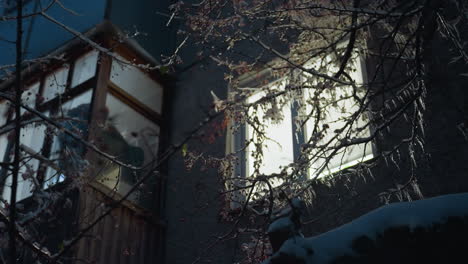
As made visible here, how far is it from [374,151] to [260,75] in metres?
2.75

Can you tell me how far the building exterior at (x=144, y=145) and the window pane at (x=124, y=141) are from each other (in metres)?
0.02

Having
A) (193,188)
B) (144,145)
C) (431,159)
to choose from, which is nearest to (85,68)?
(144,145)

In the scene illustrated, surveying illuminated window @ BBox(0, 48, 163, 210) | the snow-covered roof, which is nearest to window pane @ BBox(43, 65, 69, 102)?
illuminated window @ BBox(0, 48, 163, 210)

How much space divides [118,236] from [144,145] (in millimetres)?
1819

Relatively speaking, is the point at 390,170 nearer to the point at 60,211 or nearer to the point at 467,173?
the point at 467,173

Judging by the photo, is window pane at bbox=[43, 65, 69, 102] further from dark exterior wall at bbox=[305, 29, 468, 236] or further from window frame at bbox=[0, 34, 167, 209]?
dark exterior wall at bbox=[305, 29, 468, 236]

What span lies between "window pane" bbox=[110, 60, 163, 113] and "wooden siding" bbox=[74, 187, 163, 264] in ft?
7.46

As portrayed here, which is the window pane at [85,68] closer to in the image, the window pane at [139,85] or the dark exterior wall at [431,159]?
the window pane at [139,85]

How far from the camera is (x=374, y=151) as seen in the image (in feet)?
22.3

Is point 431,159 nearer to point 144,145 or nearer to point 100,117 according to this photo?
point 144,145

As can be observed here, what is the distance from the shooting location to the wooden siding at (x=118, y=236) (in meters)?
7.07

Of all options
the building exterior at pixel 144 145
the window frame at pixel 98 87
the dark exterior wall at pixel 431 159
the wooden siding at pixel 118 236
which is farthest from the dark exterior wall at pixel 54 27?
the dark exterior wall at pixel 431 159

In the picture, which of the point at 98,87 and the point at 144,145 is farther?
the point at 144,145

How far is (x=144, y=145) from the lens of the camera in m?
8.84
